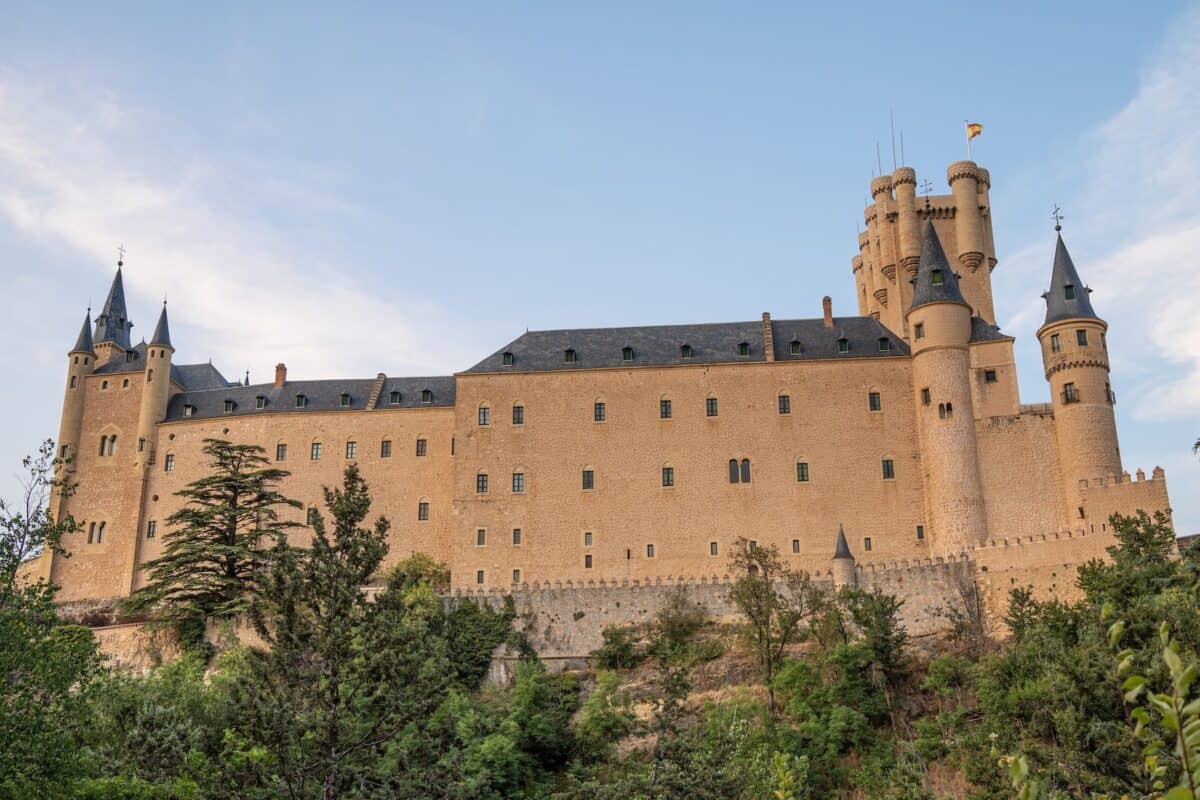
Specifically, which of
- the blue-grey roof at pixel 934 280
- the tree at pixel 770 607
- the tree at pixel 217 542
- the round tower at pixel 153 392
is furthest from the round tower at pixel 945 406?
the round tower at pixel 153 392

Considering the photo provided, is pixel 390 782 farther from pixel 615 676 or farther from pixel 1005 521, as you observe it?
pixel 1005 521

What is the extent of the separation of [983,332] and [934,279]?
2756 mm

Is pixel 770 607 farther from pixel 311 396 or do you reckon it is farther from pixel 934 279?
pixel 311 396

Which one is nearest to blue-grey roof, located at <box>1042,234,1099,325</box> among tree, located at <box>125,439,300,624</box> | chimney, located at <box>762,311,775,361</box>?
chimney, located at <box>762,311,775,361</box>

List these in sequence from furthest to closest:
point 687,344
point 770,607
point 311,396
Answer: point 311,396 → point 687,344 → point 770,607

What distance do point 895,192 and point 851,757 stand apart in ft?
88.2

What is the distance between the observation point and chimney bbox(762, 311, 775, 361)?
44062 mm

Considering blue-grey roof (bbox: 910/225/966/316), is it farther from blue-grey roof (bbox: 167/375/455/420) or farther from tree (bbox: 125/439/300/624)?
tree (bbox: 125/439/300/624)

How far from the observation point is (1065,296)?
39312 millimetres

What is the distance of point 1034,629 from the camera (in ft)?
95.0

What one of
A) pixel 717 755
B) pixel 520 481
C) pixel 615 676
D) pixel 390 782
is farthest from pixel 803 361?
pixel 390 782

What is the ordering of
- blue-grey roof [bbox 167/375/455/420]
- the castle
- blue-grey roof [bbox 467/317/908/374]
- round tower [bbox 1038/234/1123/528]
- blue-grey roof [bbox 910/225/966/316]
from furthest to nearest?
1. blue-grey roof [bbox 167/375/455/420]
2. blue-grey roof [bbox 467/317/908/374]
3. blue-grey roof [bbox 910/225/966/316]
4. the castle
5. round tower [bbox 1038/234/1123/528]

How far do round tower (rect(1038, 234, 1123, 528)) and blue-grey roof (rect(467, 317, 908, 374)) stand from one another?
21.1ft

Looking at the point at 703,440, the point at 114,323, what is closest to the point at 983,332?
the point at 703,440
